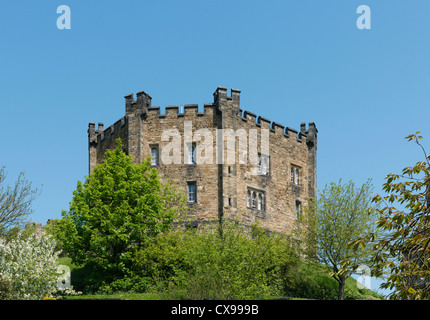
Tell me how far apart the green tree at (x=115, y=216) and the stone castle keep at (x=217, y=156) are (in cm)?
333

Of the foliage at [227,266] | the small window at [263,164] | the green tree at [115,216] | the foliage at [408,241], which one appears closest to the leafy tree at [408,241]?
the foliage at [408,241]

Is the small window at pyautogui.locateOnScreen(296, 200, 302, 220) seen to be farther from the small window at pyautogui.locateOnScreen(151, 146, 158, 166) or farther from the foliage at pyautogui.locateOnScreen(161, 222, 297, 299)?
the small window at pyautogui.locateOnScreen(151, 146, 158, 166)

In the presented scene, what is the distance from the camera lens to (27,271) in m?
25.4

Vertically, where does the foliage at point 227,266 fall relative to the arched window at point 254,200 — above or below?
below

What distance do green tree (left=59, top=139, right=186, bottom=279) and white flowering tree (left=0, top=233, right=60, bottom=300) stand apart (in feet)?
36.0

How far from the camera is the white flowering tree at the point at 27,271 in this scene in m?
25.0

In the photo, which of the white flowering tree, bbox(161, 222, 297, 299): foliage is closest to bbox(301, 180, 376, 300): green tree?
bbox(161, 222, 297, 299): foliage

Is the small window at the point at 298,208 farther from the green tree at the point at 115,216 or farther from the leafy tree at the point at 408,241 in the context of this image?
the leafy tree at the point at 408,241

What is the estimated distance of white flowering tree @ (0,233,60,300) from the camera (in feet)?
82.2

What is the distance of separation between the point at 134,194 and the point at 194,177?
6.37m

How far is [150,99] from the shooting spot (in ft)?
152
